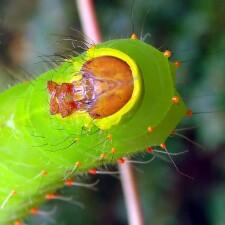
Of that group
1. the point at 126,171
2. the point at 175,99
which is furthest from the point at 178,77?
the point at 175,99

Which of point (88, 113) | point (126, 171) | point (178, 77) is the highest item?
point (178, 77)

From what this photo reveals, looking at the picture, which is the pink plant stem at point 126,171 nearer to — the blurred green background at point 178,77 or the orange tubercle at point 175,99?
the blurred green background at point 178,77

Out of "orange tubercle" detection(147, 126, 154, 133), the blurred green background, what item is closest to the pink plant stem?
the blurred green background

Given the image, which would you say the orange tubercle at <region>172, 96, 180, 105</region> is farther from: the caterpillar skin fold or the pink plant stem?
the pink plant stem

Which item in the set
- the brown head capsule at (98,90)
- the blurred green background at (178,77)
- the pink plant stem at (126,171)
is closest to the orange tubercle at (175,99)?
the brown head capsule at (98,90)

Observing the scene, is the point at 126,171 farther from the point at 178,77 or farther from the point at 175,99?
the point at 175,99

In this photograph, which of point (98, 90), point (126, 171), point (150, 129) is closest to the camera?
point (98, 90)

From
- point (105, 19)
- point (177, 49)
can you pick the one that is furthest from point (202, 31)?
point (105, 19)

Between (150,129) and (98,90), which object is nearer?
(98,90)
